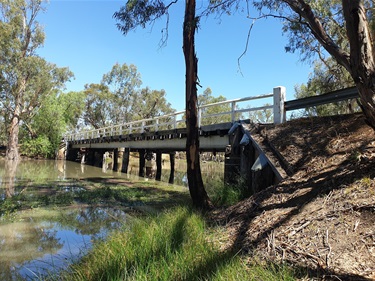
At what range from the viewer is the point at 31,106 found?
35781mm

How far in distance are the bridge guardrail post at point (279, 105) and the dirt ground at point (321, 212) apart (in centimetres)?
232

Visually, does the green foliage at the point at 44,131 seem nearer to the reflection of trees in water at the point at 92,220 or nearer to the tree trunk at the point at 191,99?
the reflection of trees in water at the point at 92,220

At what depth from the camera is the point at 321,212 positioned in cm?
365

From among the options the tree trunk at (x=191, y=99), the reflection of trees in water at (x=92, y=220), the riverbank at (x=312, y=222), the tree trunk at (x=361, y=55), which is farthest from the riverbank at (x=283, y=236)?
the reflection of trees in water at (x=92, y=220)

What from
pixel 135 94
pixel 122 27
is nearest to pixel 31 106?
pixel 135 94

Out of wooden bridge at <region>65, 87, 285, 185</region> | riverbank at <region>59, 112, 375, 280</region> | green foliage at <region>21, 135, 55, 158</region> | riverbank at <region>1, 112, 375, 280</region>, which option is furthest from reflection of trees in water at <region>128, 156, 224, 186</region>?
green foliage at <region>21, 135, 55, 158</region>

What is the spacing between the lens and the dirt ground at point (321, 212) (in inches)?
114

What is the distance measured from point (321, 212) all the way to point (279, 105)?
18.5 feet

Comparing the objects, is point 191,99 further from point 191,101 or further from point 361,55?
point 361,55

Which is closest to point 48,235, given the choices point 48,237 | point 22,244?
point 48,237

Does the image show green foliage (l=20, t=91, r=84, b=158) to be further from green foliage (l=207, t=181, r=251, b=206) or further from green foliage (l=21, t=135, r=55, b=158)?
green foliage (l=207, t=181, r=251, b=206)

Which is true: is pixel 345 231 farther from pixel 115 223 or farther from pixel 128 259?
pixel 115 223

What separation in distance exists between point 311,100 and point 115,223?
18.9ft

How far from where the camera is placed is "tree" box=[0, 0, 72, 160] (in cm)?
3125
